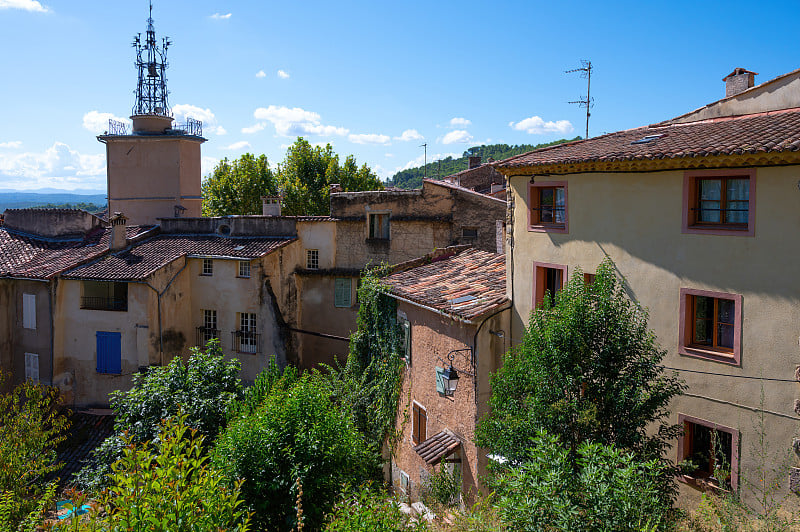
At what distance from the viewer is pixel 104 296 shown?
28406mm

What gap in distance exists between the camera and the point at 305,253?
30203 millimetres

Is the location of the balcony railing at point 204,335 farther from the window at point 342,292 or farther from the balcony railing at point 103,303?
the window at point 342,292

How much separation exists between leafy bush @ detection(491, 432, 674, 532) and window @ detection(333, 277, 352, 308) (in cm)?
2103

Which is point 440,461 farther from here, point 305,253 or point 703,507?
point 305,253

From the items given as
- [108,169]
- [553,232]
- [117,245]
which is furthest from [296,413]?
[108,169]

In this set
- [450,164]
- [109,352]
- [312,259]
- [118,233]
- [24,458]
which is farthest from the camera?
[450,164]

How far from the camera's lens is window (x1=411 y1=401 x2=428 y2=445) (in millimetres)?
18141

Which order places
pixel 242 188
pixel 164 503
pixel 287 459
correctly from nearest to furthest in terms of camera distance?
pixel 164 503, pixel 287 459, pixel 242 188

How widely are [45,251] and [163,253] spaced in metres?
6.89

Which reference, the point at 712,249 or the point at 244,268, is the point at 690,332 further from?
the point at 244,268

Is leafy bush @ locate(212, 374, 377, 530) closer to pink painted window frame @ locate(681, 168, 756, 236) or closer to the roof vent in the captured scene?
pink painted window frame @ locate(681, 168, 756, 236)

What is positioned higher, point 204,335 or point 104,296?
point 104,296

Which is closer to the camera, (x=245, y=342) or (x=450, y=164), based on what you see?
(x=245, y=342)

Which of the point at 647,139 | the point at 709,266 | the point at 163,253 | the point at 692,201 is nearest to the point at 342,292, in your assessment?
the point at 163,253
